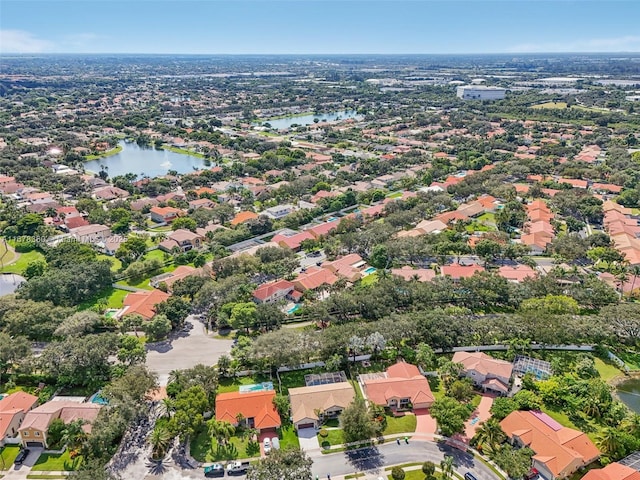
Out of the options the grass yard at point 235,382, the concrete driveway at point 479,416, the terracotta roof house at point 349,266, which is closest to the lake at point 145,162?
the terracotta roof house at point 349,266

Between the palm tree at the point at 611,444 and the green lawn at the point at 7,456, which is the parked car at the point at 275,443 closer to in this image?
the green lawn at the point at 7,456

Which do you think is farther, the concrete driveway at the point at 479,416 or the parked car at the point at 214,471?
the concrete driveway at the point at 479,416

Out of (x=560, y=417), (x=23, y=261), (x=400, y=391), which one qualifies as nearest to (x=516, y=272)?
(x=560, y=417)

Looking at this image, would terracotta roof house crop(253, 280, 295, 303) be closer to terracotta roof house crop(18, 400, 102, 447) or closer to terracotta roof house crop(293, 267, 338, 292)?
terracotta roof house crop(293, 267, 338, 292)

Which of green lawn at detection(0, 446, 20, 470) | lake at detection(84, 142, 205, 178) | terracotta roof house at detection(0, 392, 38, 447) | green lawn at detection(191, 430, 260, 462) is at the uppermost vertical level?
lake at detection(84, 142, 205, 178)

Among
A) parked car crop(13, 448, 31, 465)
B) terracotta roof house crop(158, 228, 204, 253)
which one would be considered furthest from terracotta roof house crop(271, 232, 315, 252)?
parked car crop(13, 448, 31, 465)

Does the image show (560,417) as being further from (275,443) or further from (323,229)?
(323,229)
